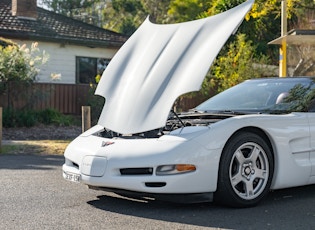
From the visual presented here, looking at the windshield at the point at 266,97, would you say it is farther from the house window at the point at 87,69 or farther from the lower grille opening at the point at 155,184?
the house window at the point at 87,69

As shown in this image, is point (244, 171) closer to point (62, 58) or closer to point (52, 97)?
point (52, 97)

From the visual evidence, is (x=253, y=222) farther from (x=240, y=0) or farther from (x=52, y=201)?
(x=240, y=0)

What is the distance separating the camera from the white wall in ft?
68.4

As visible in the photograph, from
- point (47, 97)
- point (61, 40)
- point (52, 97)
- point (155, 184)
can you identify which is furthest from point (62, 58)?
point (155, 184)

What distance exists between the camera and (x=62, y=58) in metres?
21.3

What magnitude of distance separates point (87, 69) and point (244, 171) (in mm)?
17261

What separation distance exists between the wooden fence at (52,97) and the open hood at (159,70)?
10.3 m

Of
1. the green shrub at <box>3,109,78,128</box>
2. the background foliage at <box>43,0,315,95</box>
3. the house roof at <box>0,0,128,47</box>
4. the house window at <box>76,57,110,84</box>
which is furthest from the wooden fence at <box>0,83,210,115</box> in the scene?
the house roof at <box>0,0,128,47</box>

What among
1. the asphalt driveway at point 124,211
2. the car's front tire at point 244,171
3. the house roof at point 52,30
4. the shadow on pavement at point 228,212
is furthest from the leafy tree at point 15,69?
the car's front tire at point 244,171

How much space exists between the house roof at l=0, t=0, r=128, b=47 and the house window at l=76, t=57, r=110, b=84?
0.67 m

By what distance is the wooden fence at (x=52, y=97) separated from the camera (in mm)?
16297

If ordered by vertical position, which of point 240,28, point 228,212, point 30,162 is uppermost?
point 240,28

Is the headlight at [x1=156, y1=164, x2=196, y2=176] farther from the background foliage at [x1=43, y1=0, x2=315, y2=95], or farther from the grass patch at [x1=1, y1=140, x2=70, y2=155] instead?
the grass patch at [x1=1, y1=140, x2=70, y2=155]

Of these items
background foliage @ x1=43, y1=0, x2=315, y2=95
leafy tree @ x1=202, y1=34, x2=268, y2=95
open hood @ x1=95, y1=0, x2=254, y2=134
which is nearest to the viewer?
open hood @ x1=95, y1=0, x2=254, y2=134
